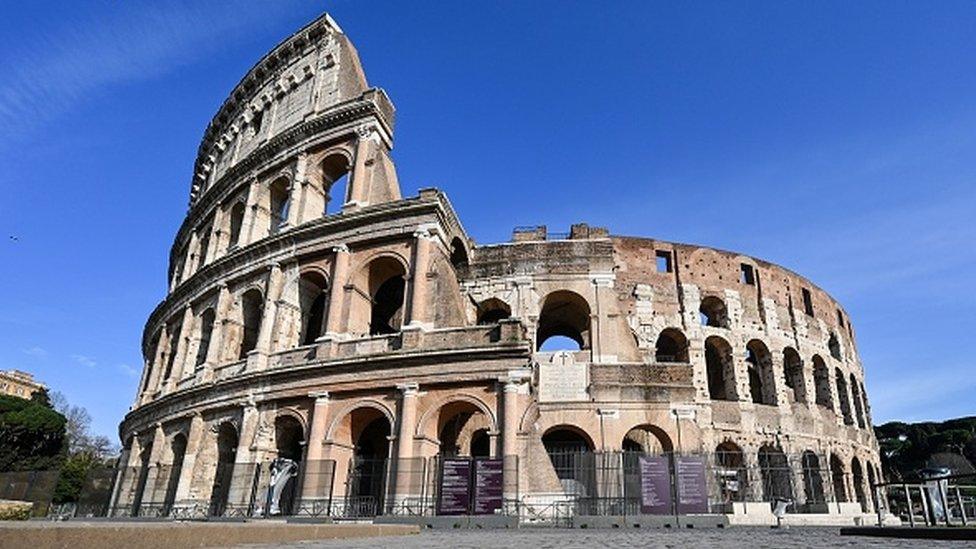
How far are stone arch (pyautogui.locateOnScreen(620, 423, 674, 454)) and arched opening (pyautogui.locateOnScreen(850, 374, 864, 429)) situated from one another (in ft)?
46.4

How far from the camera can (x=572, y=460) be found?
1662 cm

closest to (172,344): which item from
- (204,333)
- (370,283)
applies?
(204,333)

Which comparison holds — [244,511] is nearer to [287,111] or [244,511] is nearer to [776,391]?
[287,111]

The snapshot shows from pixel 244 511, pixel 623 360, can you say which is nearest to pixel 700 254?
pixel 623 360

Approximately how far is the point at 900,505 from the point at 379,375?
26.5 meters

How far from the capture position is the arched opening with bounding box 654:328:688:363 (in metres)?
22.4

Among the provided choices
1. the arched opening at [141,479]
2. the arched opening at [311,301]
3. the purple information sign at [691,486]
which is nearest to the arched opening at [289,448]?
the arched opening at [311,301]

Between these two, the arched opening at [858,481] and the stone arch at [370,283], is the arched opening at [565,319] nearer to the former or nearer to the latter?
the stone arch at [370,283]

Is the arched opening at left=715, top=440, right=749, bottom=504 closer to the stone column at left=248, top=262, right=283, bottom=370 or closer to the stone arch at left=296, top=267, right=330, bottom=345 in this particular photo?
the stone arch at left=296, top=267, right=330, bottom=345

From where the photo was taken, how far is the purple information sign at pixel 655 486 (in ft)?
43.1

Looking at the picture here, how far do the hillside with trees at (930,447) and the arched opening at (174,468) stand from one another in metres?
45.2

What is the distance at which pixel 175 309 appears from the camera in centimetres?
2373

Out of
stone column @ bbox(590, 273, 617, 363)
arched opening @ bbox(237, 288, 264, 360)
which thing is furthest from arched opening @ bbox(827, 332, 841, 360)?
arched opening @ bbox(237, 288, 264, 360)

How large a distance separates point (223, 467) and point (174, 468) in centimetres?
191
